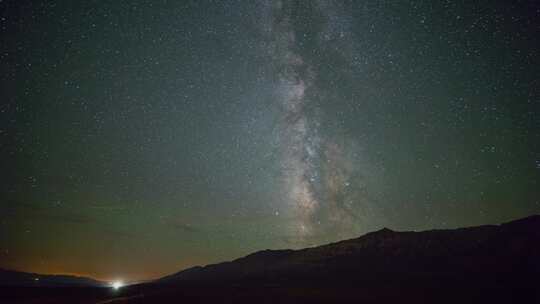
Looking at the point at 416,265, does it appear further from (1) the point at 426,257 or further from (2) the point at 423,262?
(1) the point at 426,257

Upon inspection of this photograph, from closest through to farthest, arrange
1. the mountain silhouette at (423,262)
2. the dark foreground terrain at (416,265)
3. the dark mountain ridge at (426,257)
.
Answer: the dark foreground terrain at (416,265)
the mountain silhouette at (423,262)
the dark mountain ridge at (426,257)

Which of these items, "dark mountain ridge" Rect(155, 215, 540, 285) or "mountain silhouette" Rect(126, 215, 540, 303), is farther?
"dark mountain ridge" Rect(155, 215, 540, 285)

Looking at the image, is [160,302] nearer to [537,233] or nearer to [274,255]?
[537,233]

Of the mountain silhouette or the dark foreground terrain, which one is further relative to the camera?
the mountain silhouette

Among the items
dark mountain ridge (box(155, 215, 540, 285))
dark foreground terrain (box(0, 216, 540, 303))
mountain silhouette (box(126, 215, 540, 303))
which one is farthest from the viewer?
dark mountain ridge (box(155, 215, 540, 285))

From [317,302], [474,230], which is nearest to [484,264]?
[474,230]

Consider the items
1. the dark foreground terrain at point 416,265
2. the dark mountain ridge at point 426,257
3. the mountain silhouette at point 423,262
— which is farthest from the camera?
the dark mountain ridge at point 426,257

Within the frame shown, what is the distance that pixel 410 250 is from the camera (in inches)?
4173

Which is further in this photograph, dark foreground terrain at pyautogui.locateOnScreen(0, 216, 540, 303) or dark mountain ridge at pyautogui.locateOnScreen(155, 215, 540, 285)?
dark mountain ridge at pyautogui.locateOnScreen(155, 215, 540, 285)

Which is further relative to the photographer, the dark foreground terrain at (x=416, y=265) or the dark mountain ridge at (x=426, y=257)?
the dark mountain ridge at (x=426, y=257)

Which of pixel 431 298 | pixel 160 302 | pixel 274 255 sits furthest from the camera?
pixel 274 255

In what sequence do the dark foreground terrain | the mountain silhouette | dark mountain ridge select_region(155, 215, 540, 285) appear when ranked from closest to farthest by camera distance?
the dark foreground terrain → the mountain silhouette → dark mountain ridge select_region(155, 215, 540, 285)

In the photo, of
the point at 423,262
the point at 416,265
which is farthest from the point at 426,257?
the point at 416,265

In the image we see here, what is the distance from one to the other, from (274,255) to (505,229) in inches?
4524
